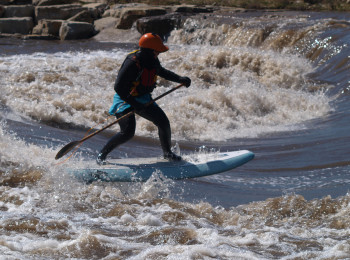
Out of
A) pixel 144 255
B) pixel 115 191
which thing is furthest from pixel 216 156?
pixel 144 255

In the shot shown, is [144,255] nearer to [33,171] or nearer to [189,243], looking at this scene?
[189,243]

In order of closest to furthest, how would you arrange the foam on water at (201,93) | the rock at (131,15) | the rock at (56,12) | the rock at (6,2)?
the foam on water at (201,93) → the rock at (131,15) → the rock at (56,12) → the rock at (6,2)

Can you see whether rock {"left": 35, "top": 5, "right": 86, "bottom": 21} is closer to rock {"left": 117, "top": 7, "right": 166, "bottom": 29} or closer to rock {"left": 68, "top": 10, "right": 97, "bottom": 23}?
rock {"left": 68, "top": 10, "right": 97, "bottom": 23}

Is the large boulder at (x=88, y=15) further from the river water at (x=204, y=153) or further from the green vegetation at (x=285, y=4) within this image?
the river water at (x=204, y=153)

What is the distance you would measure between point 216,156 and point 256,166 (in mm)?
1024

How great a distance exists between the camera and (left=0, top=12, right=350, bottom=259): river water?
414 centimetres

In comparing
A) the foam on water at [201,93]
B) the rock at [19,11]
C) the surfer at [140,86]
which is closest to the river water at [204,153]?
the foam on water at [201,93]

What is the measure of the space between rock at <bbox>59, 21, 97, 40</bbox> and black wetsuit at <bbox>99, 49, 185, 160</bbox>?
1459cm

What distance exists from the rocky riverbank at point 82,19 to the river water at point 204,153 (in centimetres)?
350

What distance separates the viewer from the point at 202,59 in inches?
550

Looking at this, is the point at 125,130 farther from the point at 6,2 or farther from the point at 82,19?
the point at 6,2

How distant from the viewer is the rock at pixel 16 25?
67.8 ft

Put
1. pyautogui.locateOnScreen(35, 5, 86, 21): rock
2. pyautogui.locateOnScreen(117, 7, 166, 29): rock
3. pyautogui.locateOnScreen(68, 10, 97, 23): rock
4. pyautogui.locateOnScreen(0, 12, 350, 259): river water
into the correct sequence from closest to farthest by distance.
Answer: pyautogui.locateOnScreen(0, 12, 350, 259): river water < pyautogui.locateOnScreen(117, 7, 166, 29): rock < pyautogui.locateOnScreen(68, 10, 97, 23): rock < pyautogui.locateOnScreen(35, 5, 86, 21): rock

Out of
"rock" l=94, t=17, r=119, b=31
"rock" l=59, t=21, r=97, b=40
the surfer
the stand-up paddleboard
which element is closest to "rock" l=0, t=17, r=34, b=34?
"rock" l=59, t=21, r=97, b=40
